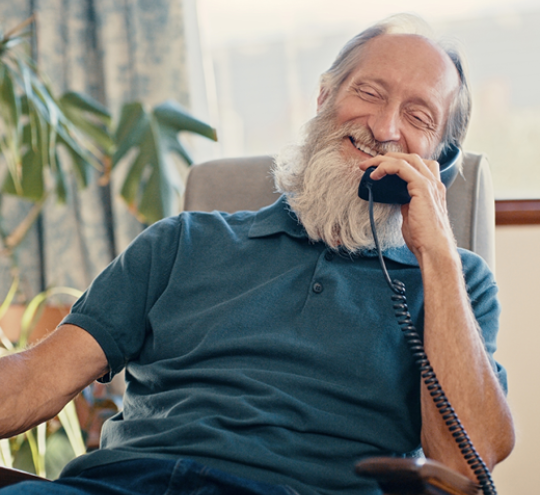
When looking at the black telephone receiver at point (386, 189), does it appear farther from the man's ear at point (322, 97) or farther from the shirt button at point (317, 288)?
the man's ear at point (322, 97)

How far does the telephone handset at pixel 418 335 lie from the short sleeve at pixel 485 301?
16 cm

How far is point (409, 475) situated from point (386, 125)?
0.77 m

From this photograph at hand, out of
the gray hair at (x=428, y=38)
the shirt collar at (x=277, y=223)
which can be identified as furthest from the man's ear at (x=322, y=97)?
the shirt collar at (x=277, y=223)

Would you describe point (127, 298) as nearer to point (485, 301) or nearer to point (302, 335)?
point (302, 335)

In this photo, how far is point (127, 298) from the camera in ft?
3.73

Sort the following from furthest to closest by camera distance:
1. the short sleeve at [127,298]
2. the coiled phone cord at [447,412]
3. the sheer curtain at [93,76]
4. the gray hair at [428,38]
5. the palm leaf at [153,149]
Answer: the sheer curtain at [93,76] → the palm leaf at [153,149] → the gray hair at [428,38] → the short sleeve at [127,298] → the coiled phone cord at [447,412]

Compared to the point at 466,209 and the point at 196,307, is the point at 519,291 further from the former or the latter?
the point at 196,307

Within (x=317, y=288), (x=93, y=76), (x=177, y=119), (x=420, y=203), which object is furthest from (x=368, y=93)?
(x=93, y=76)

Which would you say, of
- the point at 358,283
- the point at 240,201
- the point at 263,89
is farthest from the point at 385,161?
the point at 263,89

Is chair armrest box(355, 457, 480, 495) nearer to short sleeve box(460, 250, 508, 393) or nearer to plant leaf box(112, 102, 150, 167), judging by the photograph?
short sleeve box(460, 250, 508, 393)

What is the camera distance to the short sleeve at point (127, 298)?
111cm

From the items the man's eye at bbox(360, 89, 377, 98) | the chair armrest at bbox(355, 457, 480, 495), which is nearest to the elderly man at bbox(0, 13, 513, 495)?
the man's eye at bbox(360, 89, 377, 98)

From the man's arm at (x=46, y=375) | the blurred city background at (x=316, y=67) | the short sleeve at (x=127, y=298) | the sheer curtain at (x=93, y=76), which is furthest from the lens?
the sheer curtain at (x=93, y=76)

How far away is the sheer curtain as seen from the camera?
94.4 inches
